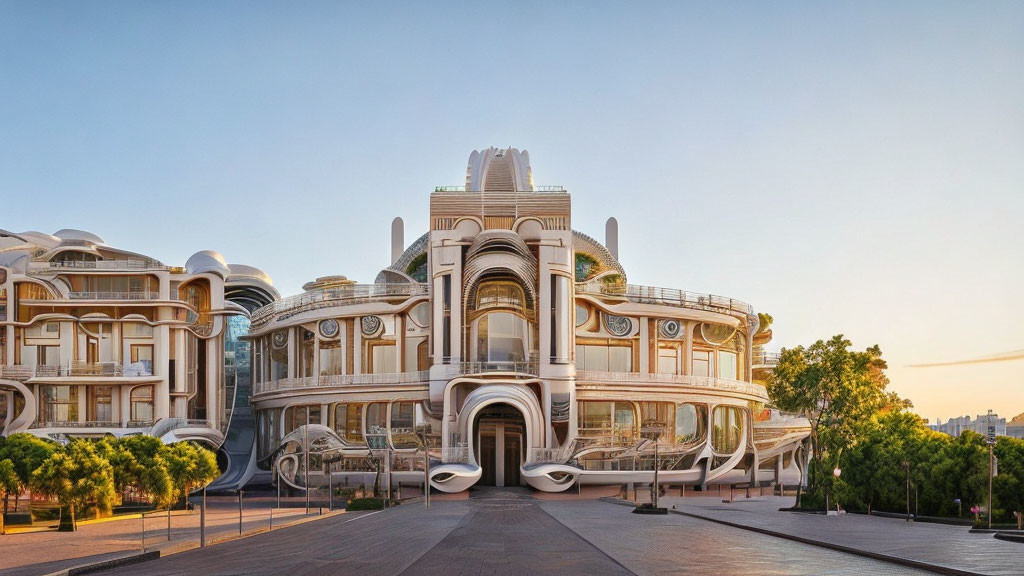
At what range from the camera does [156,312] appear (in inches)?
3041

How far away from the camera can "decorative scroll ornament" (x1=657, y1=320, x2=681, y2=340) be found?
266 ft

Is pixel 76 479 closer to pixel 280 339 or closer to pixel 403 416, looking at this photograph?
pixel 403 416

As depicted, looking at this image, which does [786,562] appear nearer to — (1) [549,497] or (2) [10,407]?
(1) [549,497]

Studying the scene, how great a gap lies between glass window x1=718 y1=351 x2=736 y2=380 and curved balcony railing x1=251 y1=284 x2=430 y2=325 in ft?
85.8

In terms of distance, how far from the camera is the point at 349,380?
7656cm

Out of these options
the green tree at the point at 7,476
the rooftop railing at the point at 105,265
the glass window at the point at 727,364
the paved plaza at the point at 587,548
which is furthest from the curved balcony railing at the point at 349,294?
the green tree at the point at 7,476

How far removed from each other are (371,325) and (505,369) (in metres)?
11.6

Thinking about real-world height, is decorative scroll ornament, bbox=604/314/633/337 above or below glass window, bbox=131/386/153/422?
above

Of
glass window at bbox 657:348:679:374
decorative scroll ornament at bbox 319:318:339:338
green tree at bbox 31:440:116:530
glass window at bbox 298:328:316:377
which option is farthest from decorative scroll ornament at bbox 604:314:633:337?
green tree at bbox 31:440:116:530

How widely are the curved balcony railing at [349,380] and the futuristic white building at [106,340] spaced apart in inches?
220

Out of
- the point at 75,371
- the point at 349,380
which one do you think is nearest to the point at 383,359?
the point at 349,380

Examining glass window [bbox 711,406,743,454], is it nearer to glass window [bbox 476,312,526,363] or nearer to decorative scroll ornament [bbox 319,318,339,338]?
glass window [bbox 476,312,526,363]

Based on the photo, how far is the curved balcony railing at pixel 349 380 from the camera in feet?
246

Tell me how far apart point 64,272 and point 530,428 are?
37.4 meters
